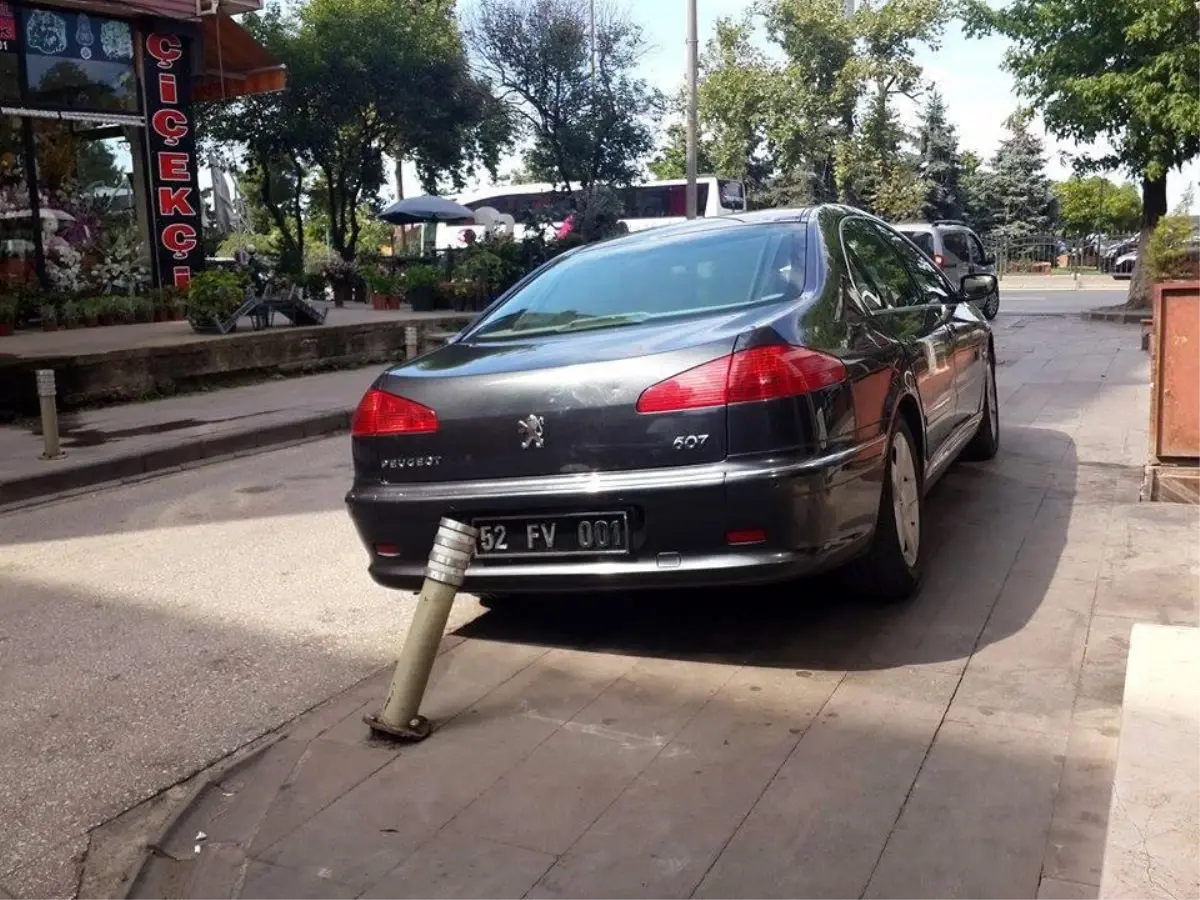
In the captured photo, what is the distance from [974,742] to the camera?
10.6 feet

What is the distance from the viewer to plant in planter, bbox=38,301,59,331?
14.2 metres

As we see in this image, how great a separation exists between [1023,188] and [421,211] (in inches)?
1271

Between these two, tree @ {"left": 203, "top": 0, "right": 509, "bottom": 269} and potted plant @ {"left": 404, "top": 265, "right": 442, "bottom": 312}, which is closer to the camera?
potted plant @ {"left": 404, "top": 265, "right": 442, "bottom": 312}

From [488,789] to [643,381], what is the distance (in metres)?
1.30

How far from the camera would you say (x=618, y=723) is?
3.48 metres

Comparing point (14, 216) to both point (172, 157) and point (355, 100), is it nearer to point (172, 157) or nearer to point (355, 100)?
point (172, 157)

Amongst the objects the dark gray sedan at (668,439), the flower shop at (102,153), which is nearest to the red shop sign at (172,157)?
the flower shop at (102,153)

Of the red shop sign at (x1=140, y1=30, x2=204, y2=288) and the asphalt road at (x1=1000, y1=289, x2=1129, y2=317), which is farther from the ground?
the red shop sign at (x1=140, y1=30, x2=204, y2=288)

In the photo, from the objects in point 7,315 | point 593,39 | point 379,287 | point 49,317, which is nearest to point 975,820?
point 7,315

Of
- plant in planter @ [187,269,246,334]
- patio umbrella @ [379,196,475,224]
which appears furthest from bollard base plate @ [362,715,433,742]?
patio umbrella @ [379,196,475,224]

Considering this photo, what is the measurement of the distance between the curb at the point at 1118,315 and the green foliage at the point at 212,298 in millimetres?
13378

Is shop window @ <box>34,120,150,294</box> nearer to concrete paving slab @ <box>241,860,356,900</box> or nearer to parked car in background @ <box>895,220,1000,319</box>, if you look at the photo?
parked car in background @ <box>895,220,1000,319</box>

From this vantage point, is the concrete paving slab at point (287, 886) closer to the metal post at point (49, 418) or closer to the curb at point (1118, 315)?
the metal post at point (49, 418)

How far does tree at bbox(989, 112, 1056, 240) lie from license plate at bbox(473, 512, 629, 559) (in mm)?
48586
